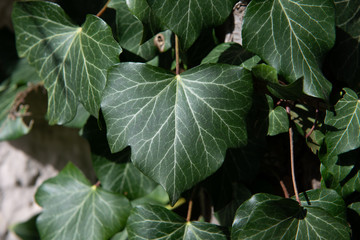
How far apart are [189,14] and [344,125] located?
1.24ft

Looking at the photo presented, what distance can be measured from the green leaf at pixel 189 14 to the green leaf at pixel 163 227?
1.21ft

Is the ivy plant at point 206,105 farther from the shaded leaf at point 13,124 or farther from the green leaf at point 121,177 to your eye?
the shaded leaf at point 13,124

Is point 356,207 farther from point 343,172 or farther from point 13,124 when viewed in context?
point 13,124

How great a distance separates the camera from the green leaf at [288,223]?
674 millimetres

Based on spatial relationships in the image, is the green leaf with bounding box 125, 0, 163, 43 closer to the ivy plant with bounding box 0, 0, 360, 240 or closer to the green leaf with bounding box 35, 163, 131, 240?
the ivy plant with bounding box 0, 0, 360, 240

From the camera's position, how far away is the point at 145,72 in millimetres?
717

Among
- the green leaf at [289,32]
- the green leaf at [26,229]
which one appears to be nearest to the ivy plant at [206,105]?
the green leaf at [289,32]

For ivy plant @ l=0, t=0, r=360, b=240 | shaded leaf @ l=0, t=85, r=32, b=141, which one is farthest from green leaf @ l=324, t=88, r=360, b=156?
shaded leaf @ l=0, t=85, r=32, b=141

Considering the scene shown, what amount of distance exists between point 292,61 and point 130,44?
38cm

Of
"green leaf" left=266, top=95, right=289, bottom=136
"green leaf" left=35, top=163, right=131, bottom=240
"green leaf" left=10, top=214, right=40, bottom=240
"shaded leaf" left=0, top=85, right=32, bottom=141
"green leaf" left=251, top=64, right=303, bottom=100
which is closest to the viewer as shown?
"green leaf" left=251, top=64, right=303, bottom=100

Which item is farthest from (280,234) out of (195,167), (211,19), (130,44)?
(130,44)

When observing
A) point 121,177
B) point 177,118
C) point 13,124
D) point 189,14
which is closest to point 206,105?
point 177,118

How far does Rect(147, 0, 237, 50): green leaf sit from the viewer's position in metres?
0.66

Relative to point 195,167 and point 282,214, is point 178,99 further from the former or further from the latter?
point 282,214
